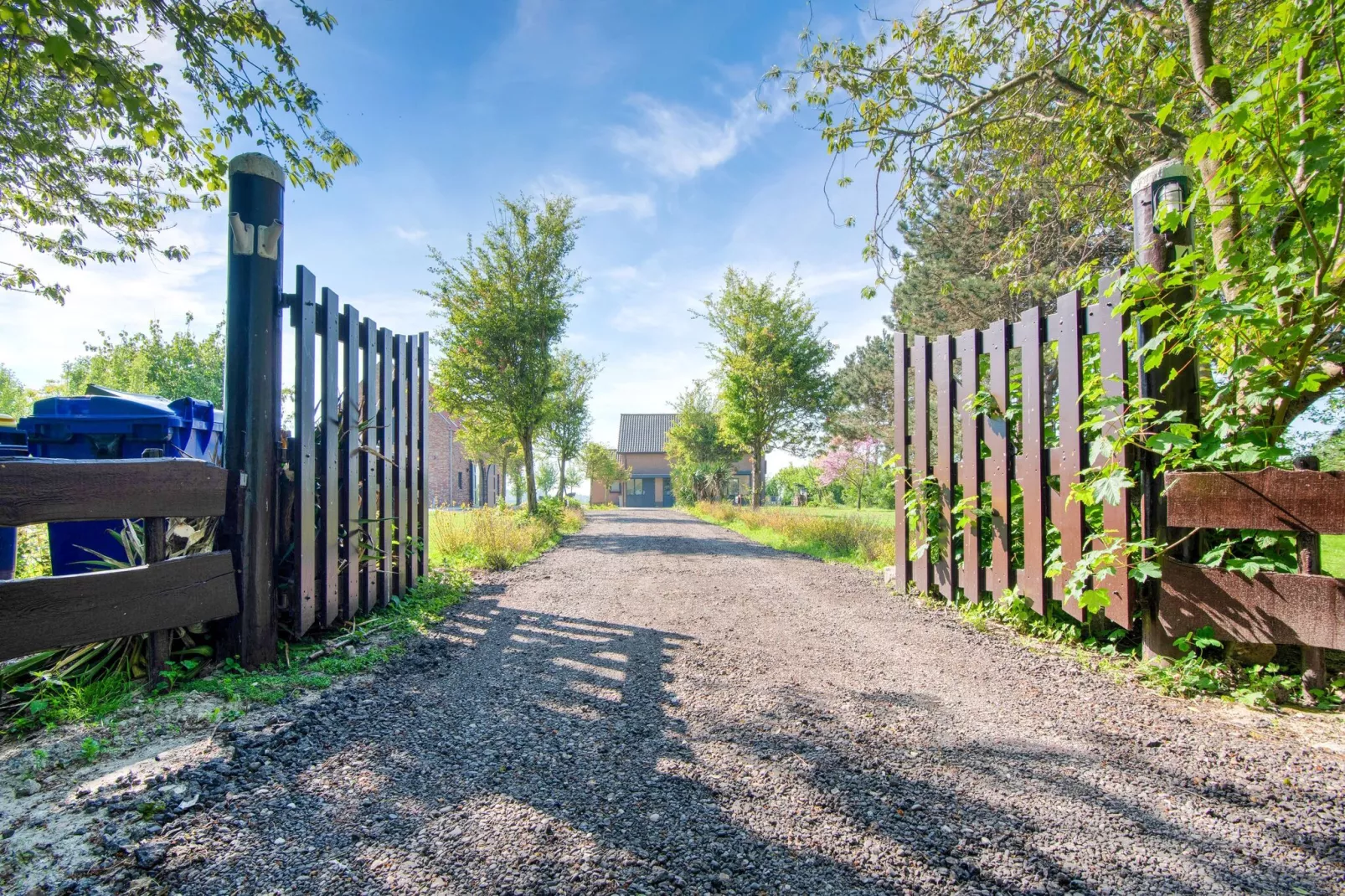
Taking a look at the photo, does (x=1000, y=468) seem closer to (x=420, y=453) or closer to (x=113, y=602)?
(x=420, y=453)

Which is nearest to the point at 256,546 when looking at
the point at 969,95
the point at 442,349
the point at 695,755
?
the point at 695,755

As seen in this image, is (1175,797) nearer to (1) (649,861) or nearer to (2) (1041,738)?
(2) (1041,738)

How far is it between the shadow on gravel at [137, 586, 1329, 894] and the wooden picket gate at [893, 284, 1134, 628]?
5.50 ft

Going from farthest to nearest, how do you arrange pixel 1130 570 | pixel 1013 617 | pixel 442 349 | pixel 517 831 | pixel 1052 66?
pixel 442 349 → pixel 1052 66 → pixel 1013 617 → pixel 1130 570 → pixel 517 831

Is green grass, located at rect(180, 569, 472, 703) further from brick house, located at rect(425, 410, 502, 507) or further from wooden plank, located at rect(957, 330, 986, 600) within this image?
brick house, located at rect(425, 410, 502, 507)

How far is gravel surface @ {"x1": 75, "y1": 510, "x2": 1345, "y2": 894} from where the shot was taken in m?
1.63

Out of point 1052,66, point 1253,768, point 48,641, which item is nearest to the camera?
point 1253,768

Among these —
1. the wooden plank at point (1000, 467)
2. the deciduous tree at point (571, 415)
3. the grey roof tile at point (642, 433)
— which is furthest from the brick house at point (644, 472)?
the wooden plank at point (1000, 467)

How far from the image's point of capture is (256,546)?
3.33 meters

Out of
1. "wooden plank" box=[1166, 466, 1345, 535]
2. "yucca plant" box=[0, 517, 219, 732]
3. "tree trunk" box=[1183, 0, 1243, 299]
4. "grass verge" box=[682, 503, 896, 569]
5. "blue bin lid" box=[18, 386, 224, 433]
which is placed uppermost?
"tree trunk" box=[1183, 0, 1243, 299]

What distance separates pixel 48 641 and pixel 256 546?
967mm

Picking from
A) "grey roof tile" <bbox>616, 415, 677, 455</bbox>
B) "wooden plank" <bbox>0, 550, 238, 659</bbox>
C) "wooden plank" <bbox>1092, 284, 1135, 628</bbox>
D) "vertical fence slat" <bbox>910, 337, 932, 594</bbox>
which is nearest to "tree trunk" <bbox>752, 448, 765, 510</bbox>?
"vertical fence slat" <bbox>910, 337, 932, 594</bbox>

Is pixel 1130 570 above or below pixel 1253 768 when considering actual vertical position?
above

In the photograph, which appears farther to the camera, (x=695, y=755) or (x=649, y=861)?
(x=695, y=755)
